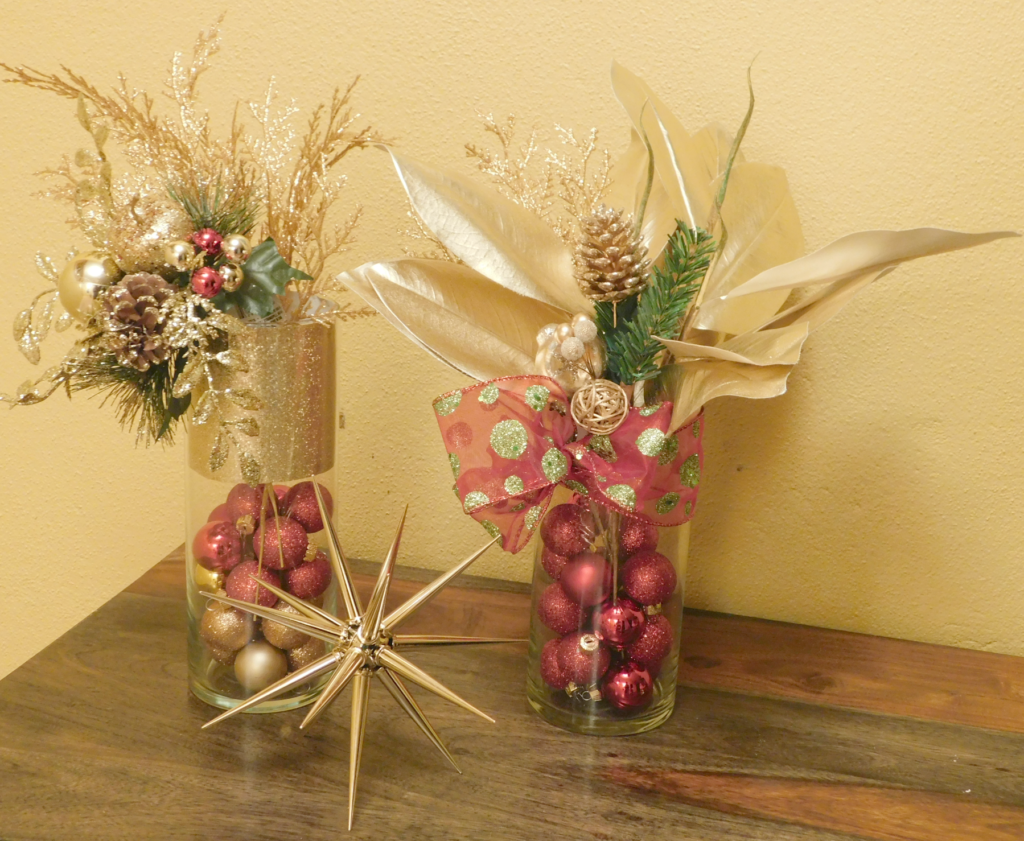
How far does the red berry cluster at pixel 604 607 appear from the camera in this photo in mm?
Result: 643

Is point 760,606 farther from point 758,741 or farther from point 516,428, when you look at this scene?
point 516,428

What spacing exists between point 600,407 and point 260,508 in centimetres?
28

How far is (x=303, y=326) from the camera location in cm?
66

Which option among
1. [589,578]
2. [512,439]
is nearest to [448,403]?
[512,439]

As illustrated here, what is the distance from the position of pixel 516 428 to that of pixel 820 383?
368 millimetres

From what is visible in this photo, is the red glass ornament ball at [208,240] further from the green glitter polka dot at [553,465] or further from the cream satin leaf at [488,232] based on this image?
the green glitter polka dot at [553,465]

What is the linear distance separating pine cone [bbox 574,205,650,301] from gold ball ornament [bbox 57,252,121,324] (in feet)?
1.02

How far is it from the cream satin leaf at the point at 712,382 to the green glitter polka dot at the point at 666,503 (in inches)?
1.9

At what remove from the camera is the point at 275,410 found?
2.16 ft

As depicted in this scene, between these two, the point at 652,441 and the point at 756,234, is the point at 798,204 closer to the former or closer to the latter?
the point at 756,234

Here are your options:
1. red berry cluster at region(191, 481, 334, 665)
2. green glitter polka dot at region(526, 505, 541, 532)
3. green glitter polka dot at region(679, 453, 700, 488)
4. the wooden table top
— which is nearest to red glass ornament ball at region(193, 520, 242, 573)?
red berry cluster at region(191, 481, 334, 665)

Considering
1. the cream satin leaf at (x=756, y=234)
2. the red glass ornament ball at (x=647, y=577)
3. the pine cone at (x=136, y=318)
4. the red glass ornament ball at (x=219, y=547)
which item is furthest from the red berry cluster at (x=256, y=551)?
the cream satin leaf at (x=756, y=234)

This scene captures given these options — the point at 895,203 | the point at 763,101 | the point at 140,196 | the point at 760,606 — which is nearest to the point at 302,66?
the point at 140,196

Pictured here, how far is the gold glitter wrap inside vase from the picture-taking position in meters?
0.64
